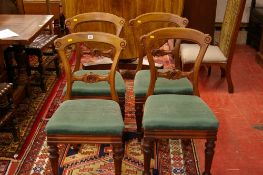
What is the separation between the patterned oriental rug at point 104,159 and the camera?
8.11 feet

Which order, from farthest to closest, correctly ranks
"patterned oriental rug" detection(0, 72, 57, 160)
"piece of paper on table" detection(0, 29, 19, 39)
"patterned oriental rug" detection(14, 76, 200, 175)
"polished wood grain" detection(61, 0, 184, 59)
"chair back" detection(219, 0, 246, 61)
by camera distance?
1. "polished wood grain" detection(61, 0, 184, 59)
2. "chair back" detection(219, 0, 246, 61)
3. "piece of paper on table" detection(0, 29, 19, 39)
4. "patterned oriental rug" detection(0, 72, 57, 160)
5. "patterned oriental rug" detection(14, 76, 200, 175)

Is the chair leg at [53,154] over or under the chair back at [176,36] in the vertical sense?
under

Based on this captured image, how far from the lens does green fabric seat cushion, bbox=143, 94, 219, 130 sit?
209cm

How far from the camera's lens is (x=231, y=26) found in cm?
367

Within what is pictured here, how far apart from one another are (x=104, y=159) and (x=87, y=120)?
2.00 feet

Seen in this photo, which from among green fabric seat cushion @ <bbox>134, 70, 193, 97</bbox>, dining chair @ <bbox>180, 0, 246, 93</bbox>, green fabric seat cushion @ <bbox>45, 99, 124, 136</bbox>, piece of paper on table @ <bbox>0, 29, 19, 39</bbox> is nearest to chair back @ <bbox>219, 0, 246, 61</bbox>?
dining chair @ <bbox>180, 0, 246, 93</bbox>

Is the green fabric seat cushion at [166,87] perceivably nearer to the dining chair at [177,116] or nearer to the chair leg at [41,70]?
the dining chair at [177,116]

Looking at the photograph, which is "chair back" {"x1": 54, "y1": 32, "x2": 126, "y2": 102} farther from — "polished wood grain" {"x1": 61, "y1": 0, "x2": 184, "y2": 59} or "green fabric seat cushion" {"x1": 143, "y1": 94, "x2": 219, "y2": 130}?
"polished wood grain" {"x1": 61, "y1": 0, "x2": 184, "y2": 59}

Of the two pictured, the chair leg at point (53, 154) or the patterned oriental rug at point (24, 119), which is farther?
the patterned oriental rug at point (24, 119)

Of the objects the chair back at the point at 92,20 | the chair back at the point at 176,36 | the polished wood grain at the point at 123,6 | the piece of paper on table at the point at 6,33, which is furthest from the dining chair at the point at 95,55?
the polished wood grain at the point at 123,6

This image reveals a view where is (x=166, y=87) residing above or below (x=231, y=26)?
below

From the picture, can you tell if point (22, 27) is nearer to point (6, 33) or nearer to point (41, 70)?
point (6, 33)

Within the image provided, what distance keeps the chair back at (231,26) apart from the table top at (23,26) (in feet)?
6.18

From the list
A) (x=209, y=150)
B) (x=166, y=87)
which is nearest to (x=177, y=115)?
(x=209, y=150)
